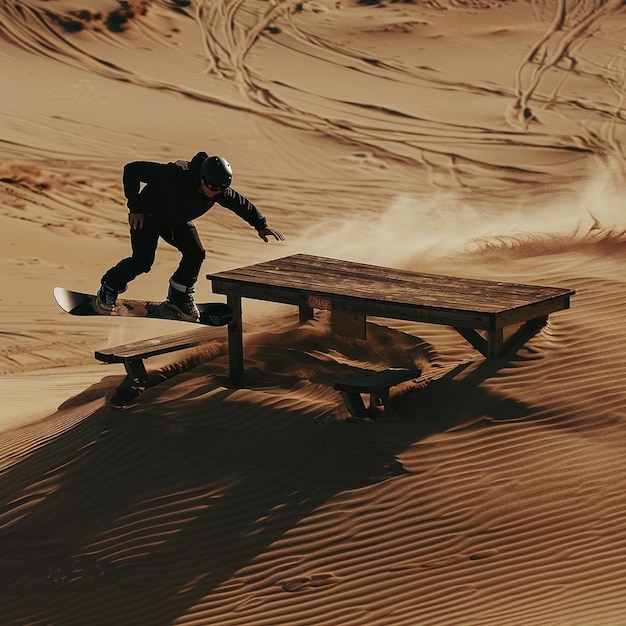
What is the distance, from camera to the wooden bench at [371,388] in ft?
31.2

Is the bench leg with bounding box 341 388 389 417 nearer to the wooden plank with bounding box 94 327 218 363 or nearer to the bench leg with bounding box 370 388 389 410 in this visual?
the bench leg with bounding box 370 388 389 410

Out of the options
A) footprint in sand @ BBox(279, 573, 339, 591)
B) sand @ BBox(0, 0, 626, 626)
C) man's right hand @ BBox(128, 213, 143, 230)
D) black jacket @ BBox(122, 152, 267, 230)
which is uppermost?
black jacket @ BBox(122, 152, 267, 230)

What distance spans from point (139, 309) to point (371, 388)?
7.92 feet

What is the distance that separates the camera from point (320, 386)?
1065 cm

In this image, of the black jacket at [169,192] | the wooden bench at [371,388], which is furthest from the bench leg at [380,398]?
the black jacket at [169,192]

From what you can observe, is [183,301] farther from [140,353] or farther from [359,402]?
[359,402]

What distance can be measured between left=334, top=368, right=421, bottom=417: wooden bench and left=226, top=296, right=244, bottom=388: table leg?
1.34 m

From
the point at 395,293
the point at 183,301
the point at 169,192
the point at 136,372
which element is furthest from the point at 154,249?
the point at 395,293

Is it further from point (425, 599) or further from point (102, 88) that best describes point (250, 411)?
point (102, 88)

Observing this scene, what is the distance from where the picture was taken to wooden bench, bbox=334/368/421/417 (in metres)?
9.51

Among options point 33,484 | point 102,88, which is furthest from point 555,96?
point 33,484

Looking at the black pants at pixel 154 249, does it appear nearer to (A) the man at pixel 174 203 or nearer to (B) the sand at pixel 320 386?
(A) the man at pixel 174 203

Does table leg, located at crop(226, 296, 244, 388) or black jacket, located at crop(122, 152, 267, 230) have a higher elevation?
black jacket, located at crop(122, 152, 267, 230)

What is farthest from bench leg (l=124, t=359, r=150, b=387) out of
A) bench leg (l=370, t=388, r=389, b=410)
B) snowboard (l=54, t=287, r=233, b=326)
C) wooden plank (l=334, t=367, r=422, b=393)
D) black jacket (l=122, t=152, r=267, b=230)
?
bench leg (l=370, t=388, r=389, b=410)
